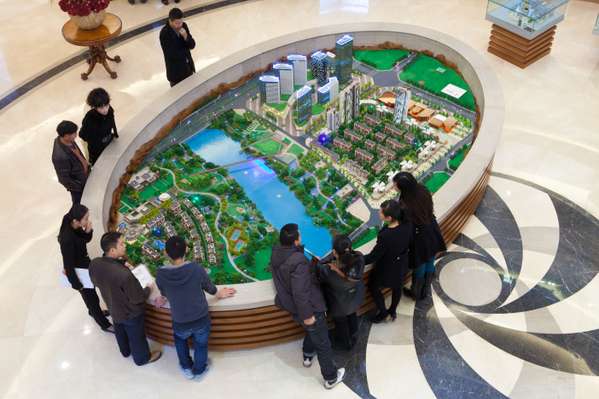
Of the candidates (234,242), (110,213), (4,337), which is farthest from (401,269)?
(4,337)

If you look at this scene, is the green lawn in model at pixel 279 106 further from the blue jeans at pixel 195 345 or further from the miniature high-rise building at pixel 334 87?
the blue jeans at pixel 195 345

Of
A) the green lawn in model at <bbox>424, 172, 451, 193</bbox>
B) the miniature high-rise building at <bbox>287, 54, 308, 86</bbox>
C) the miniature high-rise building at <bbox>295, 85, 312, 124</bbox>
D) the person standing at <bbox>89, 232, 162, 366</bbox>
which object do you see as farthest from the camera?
the miniature high-rise building at <bbox>287, 54, 308, 86</bbox>

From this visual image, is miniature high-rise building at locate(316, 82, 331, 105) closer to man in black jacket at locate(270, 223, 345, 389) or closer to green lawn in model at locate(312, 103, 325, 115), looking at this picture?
green lawn in model at locate(312, 103, 325, 115)

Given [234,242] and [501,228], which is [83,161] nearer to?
[234,242]

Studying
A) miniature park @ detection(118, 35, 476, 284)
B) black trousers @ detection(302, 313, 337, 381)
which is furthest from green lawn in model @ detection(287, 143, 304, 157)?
black trousers @ detection(302, 313, 337, 381)

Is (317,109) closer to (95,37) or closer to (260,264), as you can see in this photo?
(260,264)
